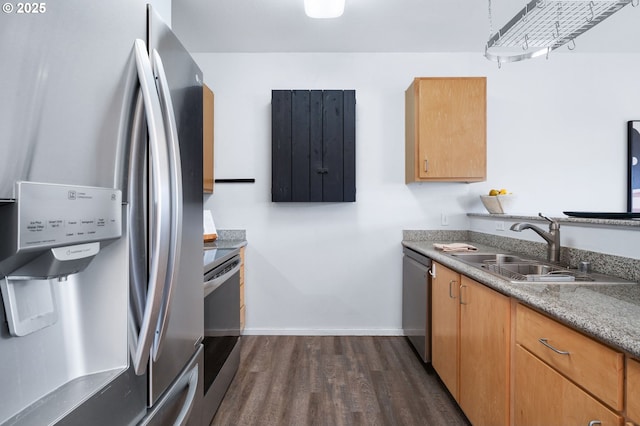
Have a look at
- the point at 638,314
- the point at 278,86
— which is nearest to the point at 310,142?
the point at 278,86

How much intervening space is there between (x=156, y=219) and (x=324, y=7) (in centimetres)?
210

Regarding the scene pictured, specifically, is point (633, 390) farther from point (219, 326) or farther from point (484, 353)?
point (219, 326)

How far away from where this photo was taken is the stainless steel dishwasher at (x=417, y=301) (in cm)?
246

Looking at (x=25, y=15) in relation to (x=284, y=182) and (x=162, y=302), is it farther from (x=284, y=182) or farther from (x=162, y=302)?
(x=284, y=182)

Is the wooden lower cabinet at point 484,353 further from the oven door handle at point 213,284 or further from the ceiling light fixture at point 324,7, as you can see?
the ceiling light fixture at point 324,7

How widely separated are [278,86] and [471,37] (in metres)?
1.73

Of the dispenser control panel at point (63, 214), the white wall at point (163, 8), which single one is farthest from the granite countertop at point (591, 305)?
the white wall at point (163, 8)

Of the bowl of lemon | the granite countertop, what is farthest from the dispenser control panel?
the bowl of lemon

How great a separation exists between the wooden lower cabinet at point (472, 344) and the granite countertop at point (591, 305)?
0.11 meters

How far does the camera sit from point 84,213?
60 centimetres

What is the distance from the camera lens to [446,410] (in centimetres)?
203

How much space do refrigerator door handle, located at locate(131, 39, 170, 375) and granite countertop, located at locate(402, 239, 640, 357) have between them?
42.3 inches
